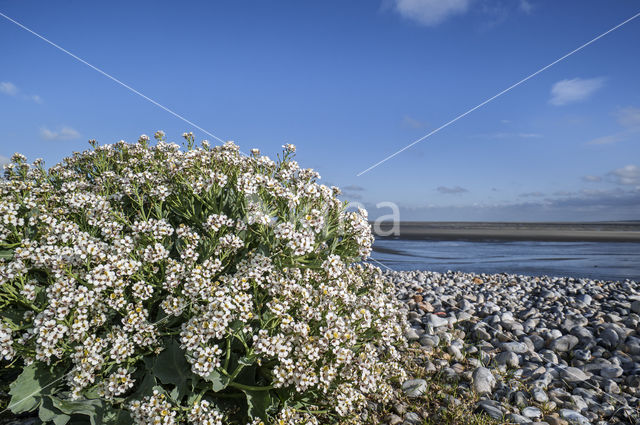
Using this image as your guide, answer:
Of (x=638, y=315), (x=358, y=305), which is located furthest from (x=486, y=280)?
(x=358, y=305)

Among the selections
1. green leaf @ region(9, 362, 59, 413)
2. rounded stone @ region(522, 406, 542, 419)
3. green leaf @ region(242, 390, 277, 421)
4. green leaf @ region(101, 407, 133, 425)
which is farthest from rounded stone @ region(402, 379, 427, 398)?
green leaf @ region(9, 362, 59, 413)

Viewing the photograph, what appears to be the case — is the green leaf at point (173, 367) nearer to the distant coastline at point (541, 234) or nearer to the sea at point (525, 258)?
the sea at point (525, 258)

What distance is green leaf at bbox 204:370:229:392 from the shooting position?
3828mm

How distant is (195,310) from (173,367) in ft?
2.24

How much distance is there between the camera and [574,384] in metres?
6.16

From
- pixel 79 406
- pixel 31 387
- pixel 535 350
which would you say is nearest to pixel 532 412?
pixel 535 350

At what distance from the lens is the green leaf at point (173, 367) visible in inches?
159

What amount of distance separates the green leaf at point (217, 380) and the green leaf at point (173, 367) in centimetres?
32

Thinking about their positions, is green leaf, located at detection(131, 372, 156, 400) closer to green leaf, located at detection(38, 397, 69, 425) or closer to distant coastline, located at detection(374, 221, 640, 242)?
green leaf, located at detection(38, 397, 69, 425)

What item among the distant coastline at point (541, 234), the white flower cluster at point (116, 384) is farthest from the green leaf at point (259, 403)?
the distant coastline at point (541, 234)

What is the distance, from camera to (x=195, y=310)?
3.92m

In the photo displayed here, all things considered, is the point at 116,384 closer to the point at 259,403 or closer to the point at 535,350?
the point at 259,403

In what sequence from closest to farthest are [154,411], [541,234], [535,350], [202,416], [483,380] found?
[154,411] < [202,416] < [483,380] < [535,350] < [541,234]

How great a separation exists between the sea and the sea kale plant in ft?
34.8
